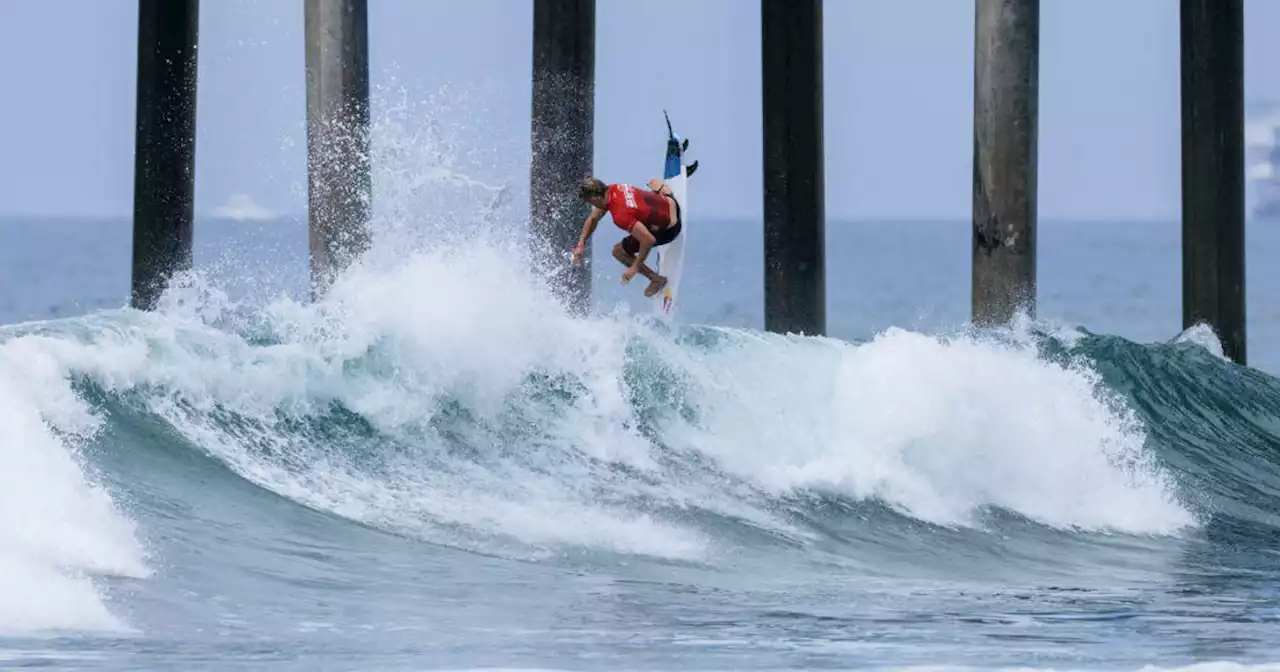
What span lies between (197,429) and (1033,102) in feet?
17.6

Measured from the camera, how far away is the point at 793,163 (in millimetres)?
15055

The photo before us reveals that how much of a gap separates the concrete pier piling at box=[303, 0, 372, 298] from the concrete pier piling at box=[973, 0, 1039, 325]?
3.63m

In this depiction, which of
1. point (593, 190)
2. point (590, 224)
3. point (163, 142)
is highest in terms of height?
point (163, 142)

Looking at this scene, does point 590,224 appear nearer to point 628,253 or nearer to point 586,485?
point 628,253

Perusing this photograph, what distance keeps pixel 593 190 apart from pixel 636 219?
2.80 feet

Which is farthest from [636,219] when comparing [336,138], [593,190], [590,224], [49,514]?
[49,514]

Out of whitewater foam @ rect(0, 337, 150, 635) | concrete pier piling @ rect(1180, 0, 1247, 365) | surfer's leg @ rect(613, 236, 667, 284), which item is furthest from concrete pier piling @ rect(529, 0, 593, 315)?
concrete pier piling @ rect(1180, 0, 1247, 365)

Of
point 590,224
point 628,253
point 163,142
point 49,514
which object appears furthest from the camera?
point 163,142

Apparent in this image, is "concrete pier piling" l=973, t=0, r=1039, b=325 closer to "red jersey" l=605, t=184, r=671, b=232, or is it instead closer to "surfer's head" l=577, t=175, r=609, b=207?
"red jersey" l=605, t=184, r=671, b=232

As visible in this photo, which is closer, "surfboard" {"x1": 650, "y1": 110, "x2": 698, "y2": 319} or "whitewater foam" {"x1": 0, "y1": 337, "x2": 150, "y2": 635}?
"whitewater foam" {"x1": 0, "y1": 337, "x2": 150, "y2": 635}

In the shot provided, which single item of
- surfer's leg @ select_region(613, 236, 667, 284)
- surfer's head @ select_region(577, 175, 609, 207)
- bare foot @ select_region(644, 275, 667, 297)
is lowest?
bare foot @ select_region(644, 275, 667, 297)

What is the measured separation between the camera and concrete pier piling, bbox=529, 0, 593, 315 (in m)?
14.0

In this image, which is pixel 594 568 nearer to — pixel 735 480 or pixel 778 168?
pixel 735 480

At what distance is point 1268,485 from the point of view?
13992 mm
